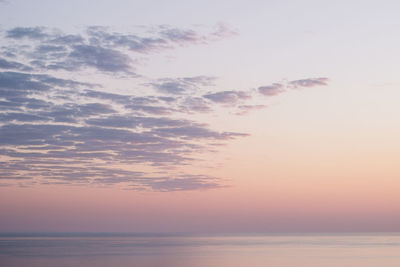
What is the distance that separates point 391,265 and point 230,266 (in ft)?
56.9

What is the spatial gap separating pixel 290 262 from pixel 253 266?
281 inches

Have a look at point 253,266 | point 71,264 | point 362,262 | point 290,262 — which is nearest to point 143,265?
point 71,264

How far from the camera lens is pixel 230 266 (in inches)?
2080

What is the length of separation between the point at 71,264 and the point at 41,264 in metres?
3.13

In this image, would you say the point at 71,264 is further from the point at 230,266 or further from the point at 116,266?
the point at 230,266

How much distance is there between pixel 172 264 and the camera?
179 ft

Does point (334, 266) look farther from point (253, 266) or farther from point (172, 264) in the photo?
point (172, 264)

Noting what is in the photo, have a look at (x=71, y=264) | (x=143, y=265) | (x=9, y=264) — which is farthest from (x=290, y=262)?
(x=9, y=264)

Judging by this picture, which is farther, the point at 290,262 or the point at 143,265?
the point at 290,262

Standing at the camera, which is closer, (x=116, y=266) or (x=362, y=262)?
(x=116, y=266)

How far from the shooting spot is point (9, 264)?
52.1 m

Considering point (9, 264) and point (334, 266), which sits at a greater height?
point (9, 264)

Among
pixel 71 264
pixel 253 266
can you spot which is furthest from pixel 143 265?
pixel 253 266

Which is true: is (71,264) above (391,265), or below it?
above
